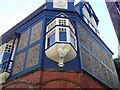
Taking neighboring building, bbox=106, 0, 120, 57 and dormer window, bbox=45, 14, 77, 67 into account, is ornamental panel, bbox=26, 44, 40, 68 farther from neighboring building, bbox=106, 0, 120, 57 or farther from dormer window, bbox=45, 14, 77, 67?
neighboring building, bbox=106, 0, 120, 57

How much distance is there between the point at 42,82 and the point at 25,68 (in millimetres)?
1964

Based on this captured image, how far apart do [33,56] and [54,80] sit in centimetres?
225

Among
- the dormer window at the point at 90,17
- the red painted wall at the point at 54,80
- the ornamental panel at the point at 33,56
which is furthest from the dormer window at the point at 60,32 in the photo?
the dormer window at the point at 90,17

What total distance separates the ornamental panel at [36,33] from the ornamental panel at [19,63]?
1.15 metres

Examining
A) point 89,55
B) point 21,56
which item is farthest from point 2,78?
point 89,55

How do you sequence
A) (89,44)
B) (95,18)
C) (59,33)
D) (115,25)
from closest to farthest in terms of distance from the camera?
(115,25)
(59,33)
(89,44)
(95,18)

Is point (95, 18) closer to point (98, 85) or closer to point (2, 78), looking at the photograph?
point (98, 85)

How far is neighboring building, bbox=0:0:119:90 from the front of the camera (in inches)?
325

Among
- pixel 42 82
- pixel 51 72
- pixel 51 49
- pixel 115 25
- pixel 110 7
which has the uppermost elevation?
pixel 110 7

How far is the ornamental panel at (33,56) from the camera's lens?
9.02 m

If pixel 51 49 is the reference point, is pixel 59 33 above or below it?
above

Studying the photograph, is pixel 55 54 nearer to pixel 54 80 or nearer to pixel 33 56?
pixel 54 80

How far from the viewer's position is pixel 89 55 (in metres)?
10.7

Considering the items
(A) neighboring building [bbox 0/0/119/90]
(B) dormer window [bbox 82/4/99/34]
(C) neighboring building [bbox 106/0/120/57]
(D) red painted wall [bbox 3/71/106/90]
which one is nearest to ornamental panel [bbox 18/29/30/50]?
(A) neighboring building [bbox 0/0/119/90]
